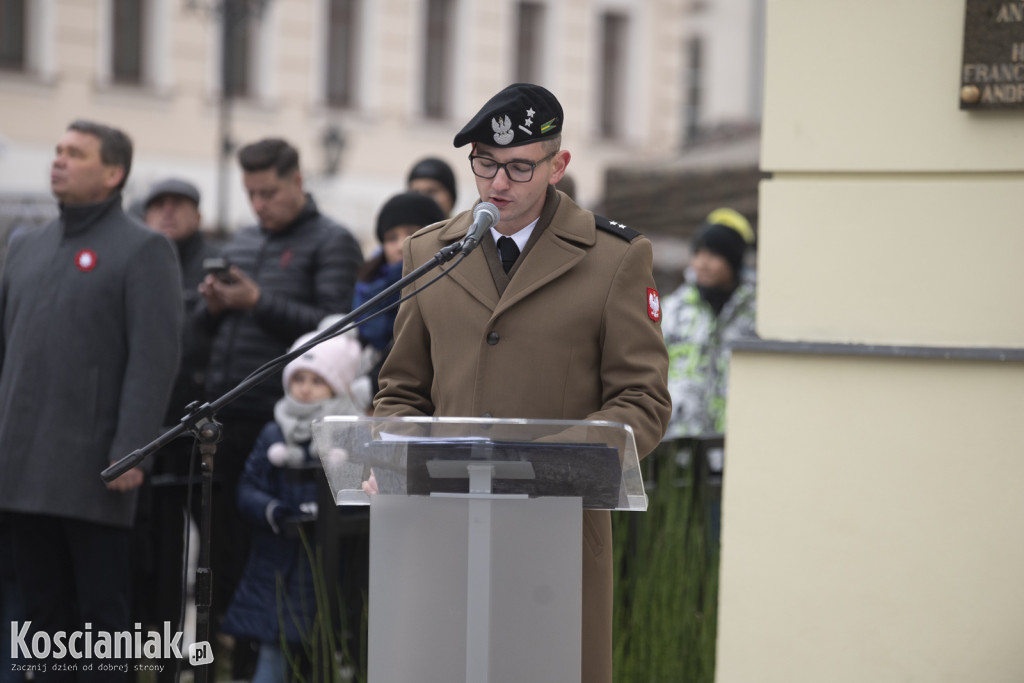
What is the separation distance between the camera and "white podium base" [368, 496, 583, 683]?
285 centimetres

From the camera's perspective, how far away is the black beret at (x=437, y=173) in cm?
616

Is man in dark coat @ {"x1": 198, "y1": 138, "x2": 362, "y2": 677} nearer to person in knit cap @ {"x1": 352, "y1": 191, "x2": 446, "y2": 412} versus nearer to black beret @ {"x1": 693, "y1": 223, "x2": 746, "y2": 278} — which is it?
person in knit cap @ {"x1": 352, "y1": 191, "x2": 446, "y2": 412}

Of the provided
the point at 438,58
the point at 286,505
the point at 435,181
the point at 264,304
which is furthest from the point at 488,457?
the point at 438,58

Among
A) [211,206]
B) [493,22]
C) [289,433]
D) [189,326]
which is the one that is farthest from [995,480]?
[493,22]

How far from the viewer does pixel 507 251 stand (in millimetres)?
3383

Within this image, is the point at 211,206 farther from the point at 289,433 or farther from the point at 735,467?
the point at 735,467

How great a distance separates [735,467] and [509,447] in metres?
1.63

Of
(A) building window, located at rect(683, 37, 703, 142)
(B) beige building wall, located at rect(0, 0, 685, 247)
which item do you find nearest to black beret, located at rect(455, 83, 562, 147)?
(B) beige building wall, located at rect(0, 0, 685, 247)

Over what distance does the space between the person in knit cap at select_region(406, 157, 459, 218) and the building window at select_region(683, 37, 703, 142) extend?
2520 centimetres

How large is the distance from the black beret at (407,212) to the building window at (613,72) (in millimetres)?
23737

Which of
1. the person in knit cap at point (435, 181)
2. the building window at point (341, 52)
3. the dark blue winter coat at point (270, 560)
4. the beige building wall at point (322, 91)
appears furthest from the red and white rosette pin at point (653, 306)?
the building window at point (341, 52)

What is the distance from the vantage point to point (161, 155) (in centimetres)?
2241

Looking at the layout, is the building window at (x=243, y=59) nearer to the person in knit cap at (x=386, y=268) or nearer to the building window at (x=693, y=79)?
the building window at (x=693, y=79)

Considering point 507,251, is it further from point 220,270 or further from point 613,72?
point 613,72
